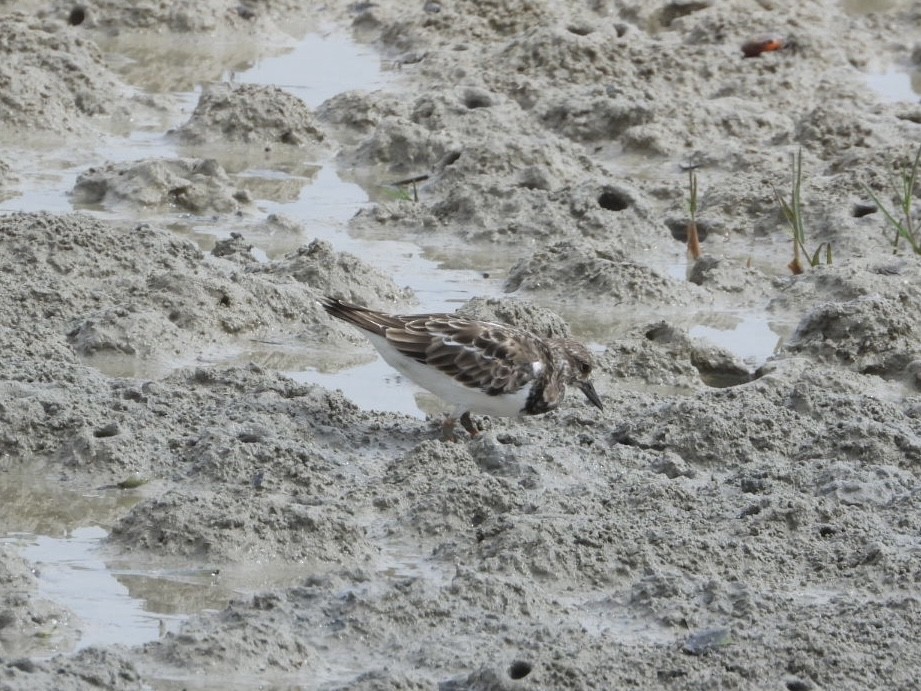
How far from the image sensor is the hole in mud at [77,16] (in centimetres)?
1426

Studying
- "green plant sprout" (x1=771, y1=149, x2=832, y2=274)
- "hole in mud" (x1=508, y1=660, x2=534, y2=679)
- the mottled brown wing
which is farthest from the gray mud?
the mottled brown wing

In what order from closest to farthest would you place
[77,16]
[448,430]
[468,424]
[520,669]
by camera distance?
[520,669], [448,430], [468,424], [77,16]

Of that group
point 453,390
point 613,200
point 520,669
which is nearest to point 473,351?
point 453,390

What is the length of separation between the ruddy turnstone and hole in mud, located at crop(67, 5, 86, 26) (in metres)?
7.54

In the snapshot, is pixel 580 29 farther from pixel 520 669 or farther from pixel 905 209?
pixel 520 669

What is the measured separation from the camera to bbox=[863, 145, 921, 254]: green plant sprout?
986 centimetres

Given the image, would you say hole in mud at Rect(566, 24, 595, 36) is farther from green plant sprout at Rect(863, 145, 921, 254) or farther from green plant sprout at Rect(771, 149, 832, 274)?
green plant sprout at Rect(771, 149, 832, 274)

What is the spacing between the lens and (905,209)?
9984mm

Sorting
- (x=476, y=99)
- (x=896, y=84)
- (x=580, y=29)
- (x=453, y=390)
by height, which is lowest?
(x=896, y=84)

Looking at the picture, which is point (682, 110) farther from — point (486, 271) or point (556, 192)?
point (486, 271)

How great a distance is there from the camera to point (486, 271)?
33.1ft

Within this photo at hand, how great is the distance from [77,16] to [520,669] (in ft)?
34.0

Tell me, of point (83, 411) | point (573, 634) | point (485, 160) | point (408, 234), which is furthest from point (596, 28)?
point (573, 634)

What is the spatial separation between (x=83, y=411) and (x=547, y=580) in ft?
7.02
